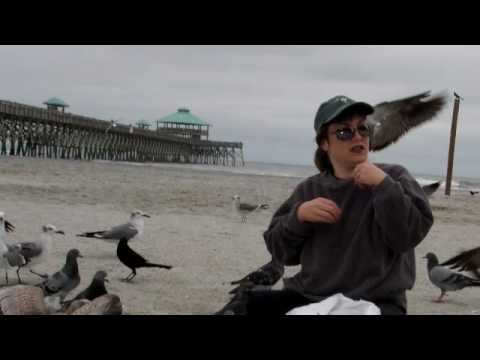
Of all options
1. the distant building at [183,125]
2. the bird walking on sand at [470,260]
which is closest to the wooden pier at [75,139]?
the distant building at [183,125]

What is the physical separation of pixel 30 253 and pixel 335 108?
3944 mm

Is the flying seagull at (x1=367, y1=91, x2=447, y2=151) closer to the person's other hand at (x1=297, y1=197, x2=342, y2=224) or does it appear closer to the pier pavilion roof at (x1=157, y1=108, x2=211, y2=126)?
the person's other hand at (x1=297, y1=197, x2=342, y2=224)

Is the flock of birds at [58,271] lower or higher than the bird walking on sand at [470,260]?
lower

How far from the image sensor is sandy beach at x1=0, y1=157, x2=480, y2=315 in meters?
4.99

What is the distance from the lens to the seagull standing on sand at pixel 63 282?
14.1 feet

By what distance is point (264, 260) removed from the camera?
685cm

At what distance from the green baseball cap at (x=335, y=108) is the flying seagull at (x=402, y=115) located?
5.37 ft

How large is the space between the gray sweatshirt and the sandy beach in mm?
2359

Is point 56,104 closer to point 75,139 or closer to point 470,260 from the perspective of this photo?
point 75,139

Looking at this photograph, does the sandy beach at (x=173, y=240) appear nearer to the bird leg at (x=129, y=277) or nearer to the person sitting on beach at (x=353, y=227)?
the bird leg at (x=129, y=277)

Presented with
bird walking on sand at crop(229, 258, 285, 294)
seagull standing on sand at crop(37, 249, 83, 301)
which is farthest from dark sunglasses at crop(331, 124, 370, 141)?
seagull standing on sand at crop(37, 249, 83, 301)
